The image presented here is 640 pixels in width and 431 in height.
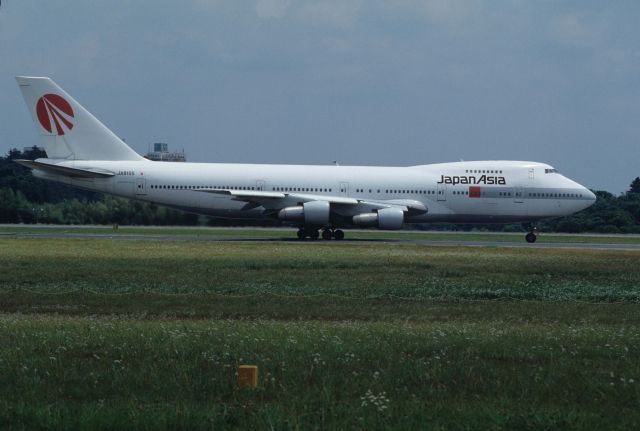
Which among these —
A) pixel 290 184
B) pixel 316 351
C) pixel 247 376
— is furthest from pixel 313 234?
pixel 247 376

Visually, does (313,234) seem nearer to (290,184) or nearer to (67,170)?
(290,184)

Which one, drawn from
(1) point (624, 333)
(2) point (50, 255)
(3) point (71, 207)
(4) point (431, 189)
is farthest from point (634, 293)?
(3) point (71, 207)

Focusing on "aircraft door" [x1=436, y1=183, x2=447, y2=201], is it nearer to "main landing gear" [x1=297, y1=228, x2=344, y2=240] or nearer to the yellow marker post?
"main landing gear" [x1=297, y1=228, x2=344, y2=240]

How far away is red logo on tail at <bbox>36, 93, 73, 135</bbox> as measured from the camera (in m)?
50.1

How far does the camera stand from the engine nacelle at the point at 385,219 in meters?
47.4

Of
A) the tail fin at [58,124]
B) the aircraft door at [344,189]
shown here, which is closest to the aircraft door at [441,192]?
the aircraft door at [344,189]

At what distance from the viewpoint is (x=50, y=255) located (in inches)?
1249

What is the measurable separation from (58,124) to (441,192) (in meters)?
20.0

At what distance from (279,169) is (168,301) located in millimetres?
32221

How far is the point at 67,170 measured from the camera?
47.9 m

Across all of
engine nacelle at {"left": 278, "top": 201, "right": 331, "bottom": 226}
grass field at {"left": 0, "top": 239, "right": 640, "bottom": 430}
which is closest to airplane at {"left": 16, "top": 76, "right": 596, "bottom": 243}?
engine nacelle at {"left": 278, "top": 201, "right": 331, "bottom": 226}

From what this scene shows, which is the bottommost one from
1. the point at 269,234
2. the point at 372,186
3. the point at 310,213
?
the point at 269,234

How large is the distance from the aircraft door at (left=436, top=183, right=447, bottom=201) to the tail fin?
1744cm

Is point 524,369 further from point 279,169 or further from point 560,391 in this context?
point 279,169
